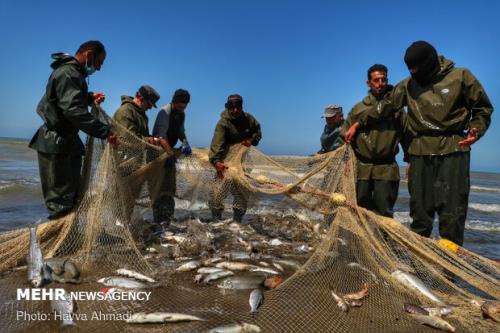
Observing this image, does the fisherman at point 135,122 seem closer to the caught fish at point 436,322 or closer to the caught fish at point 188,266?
the caught fish at point 188,266

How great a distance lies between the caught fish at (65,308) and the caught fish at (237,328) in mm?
1461

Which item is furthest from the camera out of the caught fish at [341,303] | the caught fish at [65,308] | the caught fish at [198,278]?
the caught fish at [198,278]

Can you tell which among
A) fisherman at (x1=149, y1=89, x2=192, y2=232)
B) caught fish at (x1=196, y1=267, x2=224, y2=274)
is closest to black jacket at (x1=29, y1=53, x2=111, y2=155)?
fisherman at (x1=149, y1=89, x2=192, y2=232)

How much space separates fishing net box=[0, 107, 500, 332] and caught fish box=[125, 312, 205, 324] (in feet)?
0.18

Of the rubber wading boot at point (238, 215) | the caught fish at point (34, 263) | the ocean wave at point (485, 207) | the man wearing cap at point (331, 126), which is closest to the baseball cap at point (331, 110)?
the man wearing cap at point (331, 126)

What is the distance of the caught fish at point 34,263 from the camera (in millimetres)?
4434

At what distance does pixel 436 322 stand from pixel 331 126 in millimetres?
4979

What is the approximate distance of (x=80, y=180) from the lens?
18.7 ft

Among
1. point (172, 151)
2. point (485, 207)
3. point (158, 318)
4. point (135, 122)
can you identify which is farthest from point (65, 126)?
point (485, 207)

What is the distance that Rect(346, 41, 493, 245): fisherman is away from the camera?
514 centimetres

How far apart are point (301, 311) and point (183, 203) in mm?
6542

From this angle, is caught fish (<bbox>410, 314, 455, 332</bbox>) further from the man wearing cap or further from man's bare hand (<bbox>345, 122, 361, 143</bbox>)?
the man wearing cap

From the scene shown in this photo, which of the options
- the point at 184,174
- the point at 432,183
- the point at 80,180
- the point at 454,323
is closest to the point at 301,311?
the point at 454,323

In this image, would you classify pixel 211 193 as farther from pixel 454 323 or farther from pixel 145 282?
pixel 454 323
